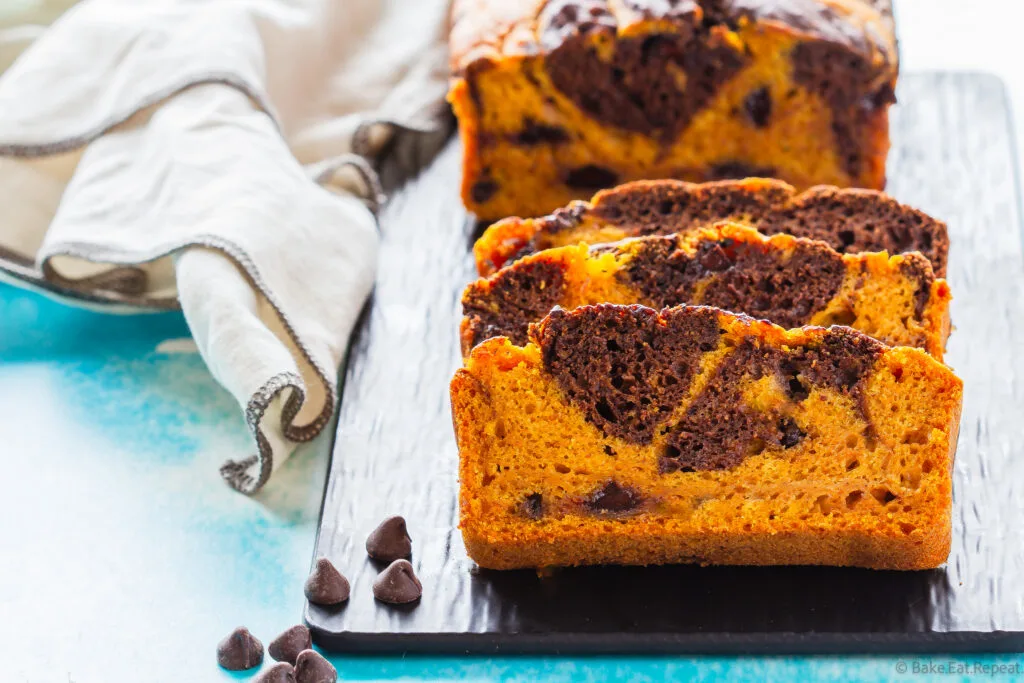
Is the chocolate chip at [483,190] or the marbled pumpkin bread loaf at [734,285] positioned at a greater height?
the marbled pumpkin bread loaf at [734,285]

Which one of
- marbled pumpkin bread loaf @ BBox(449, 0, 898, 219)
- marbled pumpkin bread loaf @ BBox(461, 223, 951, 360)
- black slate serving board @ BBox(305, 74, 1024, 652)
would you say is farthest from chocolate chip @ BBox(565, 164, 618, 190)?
marbled pumpkin bread loaf @ BBox(461, 223, 951, 360)

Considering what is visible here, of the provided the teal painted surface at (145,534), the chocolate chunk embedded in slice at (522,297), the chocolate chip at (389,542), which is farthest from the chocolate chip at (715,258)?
the chocolate chip at (389,542)

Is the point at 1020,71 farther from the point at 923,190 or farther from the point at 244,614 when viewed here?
the point at 244,614

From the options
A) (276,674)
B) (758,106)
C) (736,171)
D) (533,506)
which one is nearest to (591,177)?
(736,171)

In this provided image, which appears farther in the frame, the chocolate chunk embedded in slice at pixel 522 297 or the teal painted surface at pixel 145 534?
the chocolate chunk embedded in slice at pixel 522 297

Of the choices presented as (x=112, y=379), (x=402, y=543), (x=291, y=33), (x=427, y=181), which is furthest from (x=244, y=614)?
(x=291, y=33)

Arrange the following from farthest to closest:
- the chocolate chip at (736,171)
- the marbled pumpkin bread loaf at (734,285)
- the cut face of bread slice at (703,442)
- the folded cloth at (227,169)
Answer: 1. the chocolate chip at (736,171)
2. the folded cloth at (227,169)
3. the marbled pumpkin bread loaf at (734,285)
4. the cut face of bread slice at (703,442)

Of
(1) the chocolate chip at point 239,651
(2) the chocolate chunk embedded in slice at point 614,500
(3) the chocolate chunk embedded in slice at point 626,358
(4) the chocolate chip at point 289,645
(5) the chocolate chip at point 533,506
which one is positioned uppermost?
(3) the chocolate chunk embedded in slice at point 626,358

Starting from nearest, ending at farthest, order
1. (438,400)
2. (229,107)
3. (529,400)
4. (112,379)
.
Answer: (529,400), (438,400), (112,379), (229,107)

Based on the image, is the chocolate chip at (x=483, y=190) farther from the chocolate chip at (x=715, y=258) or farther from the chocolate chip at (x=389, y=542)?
the chocolate chip at (x=389, y=542)
